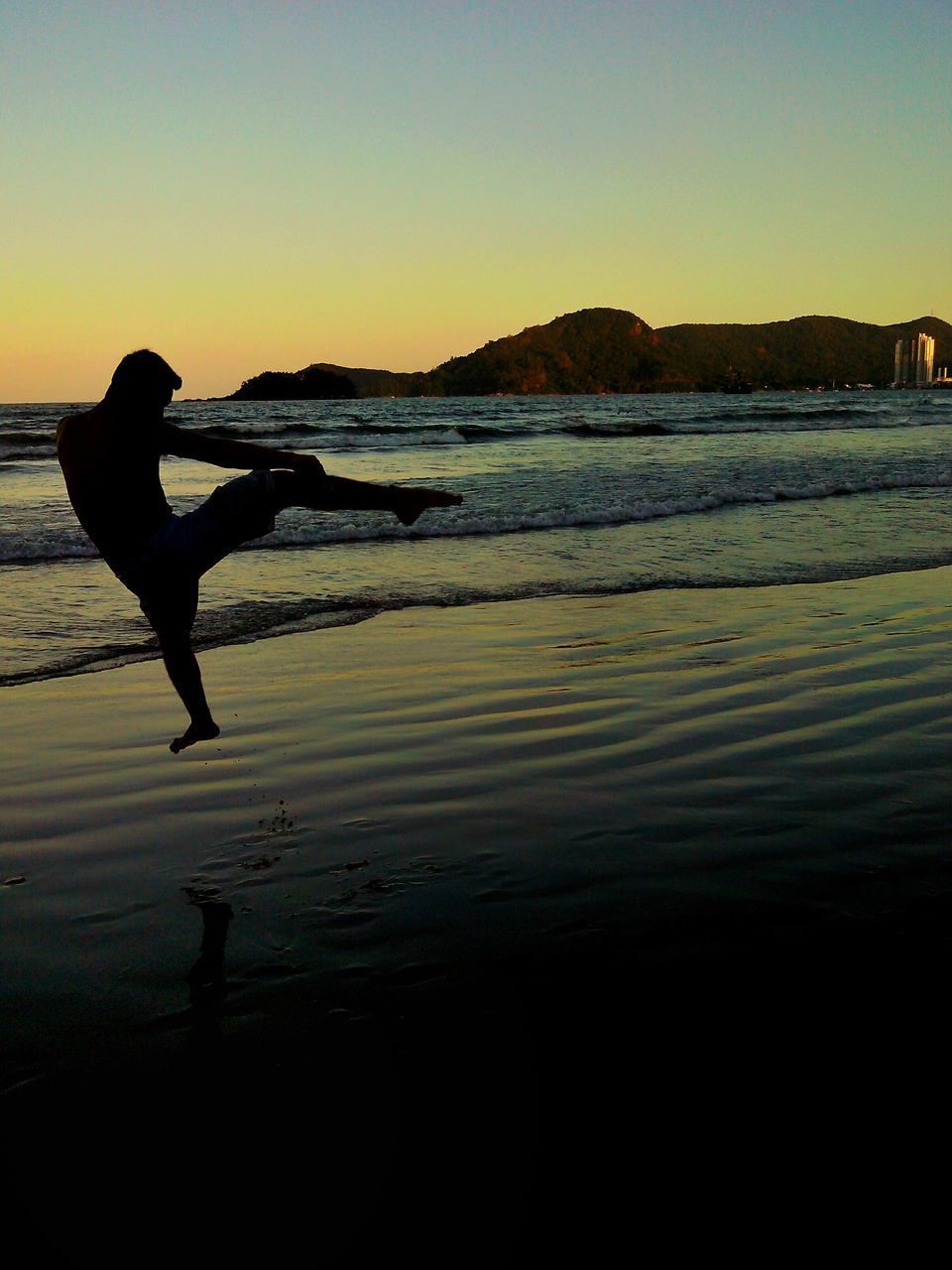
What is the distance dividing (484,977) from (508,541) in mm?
12547

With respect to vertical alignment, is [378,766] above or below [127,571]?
below

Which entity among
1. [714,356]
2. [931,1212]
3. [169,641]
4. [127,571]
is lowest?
[931,1212]

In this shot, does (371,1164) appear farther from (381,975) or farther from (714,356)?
(714,356)

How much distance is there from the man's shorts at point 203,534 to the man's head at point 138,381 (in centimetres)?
45

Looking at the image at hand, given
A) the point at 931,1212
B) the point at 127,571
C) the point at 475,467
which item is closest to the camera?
the point at 931,1212

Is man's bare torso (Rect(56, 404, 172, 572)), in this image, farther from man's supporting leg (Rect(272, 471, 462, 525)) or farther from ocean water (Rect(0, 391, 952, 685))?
ocean water (Rect(0, 391, 952, 685))

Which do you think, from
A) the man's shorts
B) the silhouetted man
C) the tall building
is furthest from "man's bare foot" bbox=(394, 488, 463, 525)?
the tall building

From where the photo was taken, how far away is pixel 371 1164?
251 cm

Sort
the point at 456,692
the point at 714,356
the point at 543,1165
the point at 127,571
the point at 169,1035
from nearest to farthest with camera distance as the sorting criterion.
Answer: the point at 543,1165, the point at 169,1035, the point at 127,571, the point at 456,692, the point at 714,356

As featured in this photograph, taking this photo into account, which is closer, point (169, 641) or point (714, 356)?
point (169, 641)

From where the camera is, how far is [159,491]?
15.5 feet

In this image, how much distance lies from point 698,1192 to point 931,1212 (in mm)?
459

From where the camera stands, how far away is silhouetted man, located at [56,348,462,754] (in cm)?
455

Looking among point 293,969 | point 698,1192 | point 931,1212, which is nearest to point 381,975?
point 293,969
